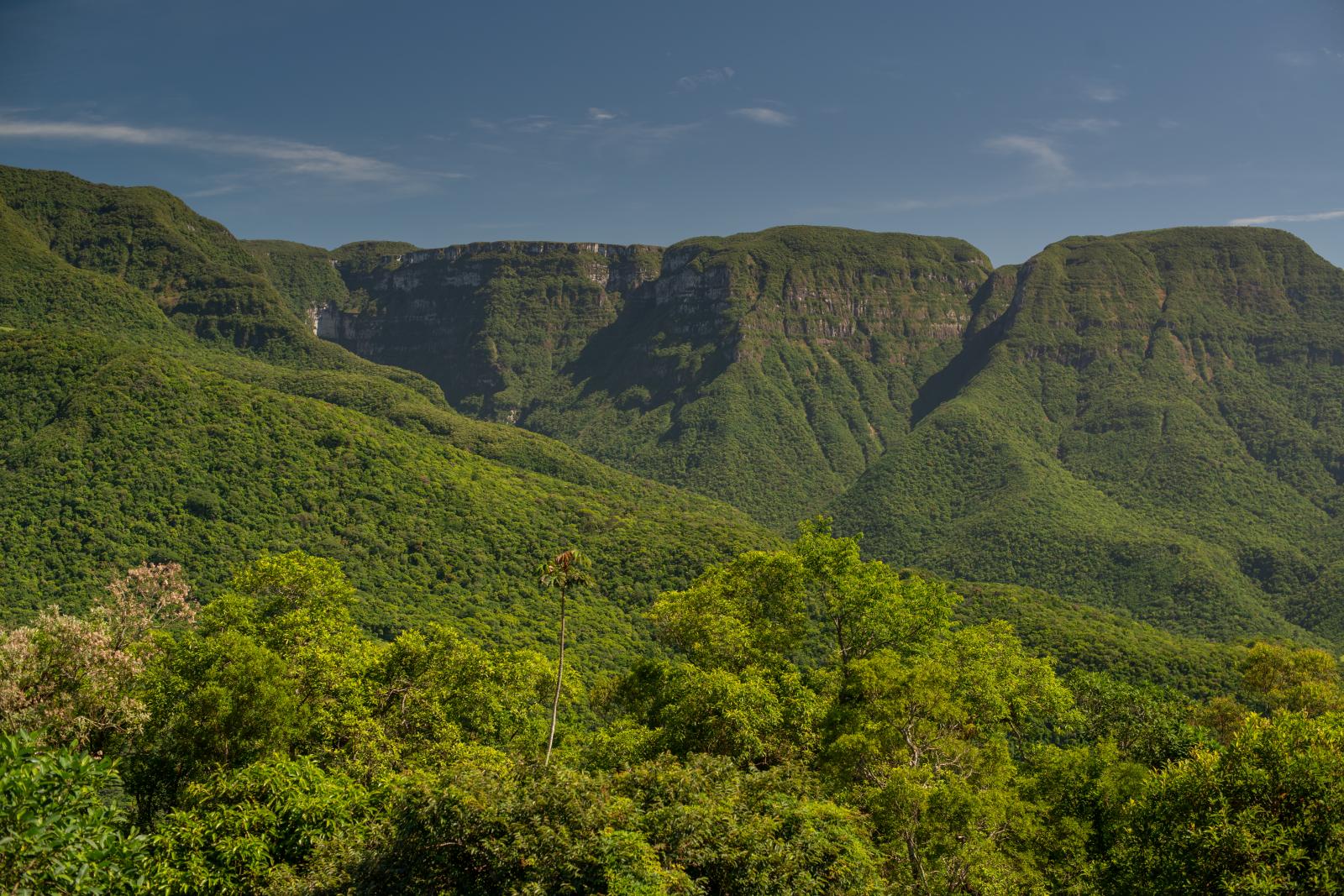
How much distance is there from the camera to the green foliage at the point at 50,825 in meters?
12.3

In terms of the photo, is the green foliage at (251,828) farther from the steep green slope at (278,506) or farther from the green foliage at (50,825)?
the steep green slope at (278,506)

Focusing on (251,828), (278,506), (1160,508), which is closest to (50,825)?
(251,828)

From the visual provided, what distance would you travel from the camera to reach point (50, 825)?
40.9 feet

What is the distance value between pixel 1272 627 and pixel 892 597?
11702cm

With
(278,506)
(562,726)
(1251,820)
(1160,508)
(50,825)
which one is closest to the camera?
(50,825)

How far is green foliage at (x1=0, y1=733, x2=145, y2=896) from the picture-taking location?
1233 cm

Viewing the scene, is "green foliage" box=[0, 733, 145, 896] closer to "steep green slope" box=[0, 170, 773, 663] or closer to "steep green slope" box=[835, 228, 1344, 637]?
"steep green slope" box=[0, 170, 773, 663]

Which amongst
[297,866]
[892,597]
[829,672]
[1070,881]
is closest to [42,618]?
[297,866]

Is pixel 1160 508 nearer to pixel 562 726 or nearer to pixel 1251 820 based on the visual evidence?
pixel 562 726

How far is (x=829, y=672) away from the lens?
34562 mm

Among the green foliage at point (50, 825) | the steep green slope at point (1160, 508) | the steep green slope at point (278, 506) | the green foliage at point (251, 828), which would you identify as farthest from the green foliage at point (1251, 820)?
the steep green slope at point (1160, 508)

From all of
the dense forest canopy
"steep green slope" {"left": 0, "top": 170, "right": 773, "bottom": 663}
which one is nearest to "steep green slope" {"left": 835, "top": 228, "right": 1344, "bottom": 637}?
Result: the dense forest canopy

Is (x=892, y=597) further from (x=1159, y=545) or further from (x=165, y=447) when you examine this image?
(x=1159, y=545)

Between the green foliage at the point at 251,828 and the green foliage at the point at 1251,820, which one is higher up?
the green foliage at the point at 1251,820
